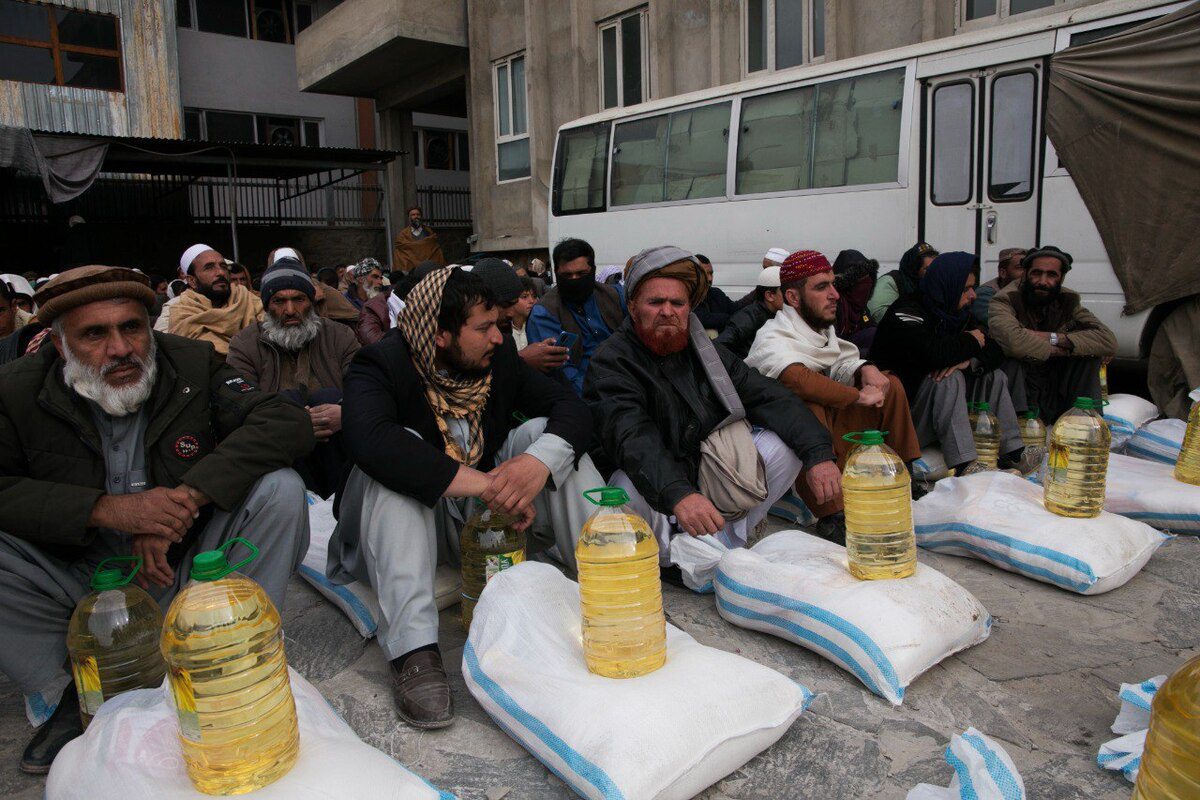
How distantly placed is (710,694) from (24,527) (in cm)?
189

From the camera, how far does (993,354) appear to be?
16.4 feet

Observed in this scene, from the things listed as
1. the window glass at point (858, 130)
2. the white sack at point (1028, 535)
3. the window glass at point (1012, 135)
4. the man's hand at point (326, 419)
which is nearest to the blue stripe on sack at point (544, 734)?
the man's hand at point (326, 419)

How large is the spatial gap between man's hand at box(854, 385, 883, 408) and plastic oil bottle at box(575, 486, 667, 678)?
6.57ft

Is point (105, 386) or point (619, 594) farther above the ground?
point (105, 386)

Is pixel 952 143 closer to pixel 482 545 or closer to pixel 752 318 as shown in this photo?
pixel 752 318

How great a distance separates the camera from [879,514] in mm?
2760

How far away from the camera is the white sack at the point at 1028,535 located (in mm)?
3025

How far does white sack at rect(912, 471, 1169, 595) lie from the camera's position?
3.03 m

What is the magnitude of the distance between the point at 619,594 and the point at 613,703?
1.04ft

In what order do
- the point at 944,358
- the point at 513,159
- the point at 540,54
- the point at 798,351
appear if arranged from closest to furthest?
the point at 798,351
the point at 944,358
the point at 540,54
the point at 513,159

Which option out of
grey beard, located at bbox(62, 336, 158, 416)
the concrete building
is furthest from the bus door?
grey beard, located at bbox(62, 336, 158, 416)

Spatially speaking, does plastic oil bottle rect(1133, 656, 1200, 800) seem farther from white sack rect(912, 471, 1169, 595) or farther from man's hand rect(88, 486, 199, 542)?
man's hand rect(88, 486, 199, 542)

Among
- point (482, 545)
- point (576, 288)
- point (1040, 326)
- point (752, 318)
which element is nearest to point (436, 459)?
point (482, 545)

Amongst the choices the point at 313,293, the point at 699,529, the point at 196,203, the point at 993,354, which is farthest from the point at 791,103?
the point at 196,203
